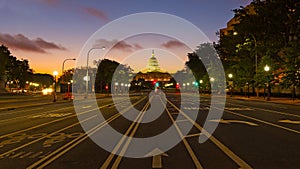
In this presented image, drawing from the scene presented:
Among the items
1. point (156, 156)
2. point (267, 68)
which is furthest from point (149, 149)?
point (267, 68)

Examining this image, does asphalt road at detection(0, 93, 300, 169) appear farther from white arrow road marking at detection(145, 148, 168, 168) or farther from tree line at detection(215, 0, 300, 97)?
tree line at detection(215, 0, 300, 97)

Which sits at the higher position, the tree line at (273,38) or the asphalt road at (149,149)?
the tree line at (273,38)

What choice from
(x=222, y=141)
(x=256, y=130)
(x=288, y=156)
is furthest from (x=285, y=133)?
(x=288, y=156)

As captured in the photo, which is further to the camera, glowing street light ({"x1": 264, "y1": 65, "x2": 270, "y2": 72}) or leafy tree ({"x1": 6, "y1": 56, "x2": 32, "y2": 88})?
leafy tree ({"x1": 6, "y1": 56, "x2": 32, "y2": 88})

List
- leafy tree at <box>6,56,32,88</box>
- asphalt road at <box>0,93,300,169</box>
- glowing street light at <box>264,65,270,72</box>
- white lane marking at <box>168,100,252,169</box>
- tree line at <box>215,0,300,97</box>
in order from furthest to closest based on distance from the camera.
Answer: leafy tree at <box>6,56,32,88</box> → glowing street light at <box>264,65,270,72</box> → tree line at <box>215,0,300,97</box> → asphalt road at <box>0,93,300,169</box> → white lane marking at <box>168,100,252,169</box>

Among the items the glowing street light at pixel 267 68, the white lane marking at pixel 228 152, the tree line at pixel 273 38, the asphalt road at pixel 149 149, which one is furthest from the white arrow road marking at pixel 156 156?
the glowing street light at pixel 267 68

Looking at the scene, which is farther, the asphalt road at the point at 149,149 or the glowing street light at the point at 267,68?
the glowing street light at the point at 267,68

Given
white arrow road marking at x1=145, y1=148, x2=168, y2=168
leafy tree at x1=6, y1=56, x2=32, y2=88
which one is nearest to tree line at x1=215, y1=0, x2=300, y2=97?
white arrow road marking at x1=145, y1=148, x2=168, y2=168

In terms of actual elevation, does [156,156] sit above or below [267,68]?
below

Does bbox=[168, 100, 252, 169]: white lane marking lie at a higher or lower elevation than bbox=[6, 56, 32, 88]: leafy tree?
lower

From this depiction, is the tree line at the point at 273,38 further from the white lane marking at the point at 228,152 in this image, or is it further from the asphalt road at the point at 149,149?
the white lane marking at the point at 228,152

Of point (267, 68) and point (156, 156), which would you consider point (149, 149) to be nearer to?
point (156, 156)

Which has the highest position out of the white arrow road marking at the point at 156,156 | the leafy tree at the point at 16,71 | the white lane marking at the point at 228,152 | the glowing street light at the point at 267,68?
the leafy tree at the point at 16,71

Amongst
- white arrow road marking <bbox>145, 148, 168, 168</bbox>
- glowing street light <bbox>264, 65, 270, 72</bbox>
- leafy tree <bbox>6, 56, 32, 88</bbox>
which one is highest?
leafy tree <bbox>6, 56, 32, 88</bbox>
